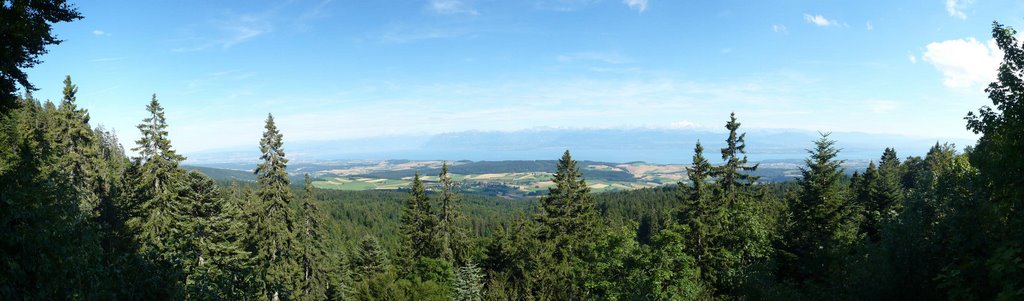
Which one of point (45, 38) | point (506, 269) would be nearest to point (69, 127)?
point (45, 38)

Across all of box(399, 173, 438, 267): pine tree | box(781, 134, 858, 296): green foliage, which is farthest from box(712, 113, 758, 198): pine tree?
box(399, 173, 438, 267): pine tree

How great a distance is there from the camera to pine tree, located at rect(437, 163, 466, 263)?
125 feet

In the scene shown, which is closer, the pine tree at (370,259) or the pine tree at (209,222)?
the pine tree at (209,222)

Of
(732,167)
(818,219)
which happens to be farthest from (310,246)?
(818,219)

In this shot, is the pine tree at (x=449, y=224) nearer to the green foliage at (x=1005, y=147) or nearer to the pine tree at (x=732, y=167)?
the pine tree at (x=732, y=167)

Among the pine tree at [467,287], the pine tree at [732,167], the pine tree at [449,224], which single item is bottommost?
the pine tree at [467,287]

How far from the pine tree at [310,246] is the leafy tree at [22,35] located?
21.3 meters

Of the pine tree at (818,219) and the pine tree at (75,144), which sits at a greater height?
the pine tree at (75,144)

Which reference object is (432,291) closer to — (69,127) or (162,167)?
(162,167)

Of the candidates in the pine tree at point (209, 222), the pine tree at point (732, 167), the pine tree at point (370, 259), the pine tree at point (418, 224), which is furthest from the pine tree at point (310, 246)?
the pine tree at point (732, 167)

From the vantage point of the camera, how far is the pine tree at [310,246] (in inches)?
1294

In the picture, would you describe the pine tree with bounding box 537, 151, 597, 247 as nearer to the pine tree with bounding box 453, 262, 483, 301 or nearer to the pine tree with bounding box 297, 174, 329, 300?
the pine tree with bounding box 453, 262, 483, 301

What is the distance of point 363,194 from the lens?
188500 mm

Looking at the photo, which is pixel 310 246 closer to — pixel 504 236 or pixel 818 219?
pixel 504 236
